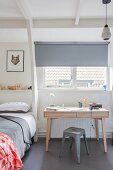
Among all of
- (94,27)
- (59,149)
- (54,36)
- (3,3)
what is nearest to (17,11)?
(3,3)

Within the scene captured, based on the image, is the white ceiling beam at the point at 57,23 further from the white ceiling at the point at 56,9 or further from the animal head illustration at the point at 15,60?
the animal head illustration at the point at 15,60

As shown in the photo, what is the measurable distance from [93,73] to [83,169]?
2.61 meters

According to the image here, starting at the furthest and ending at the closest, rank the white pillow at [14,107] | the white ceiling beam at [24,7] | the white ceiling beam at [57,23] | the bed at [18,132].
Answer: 1. the white pillow at [14,107]
2. the white ceiling beam at [57,23]
3. the white ceiling beam at [24,7]
4. the bed at [18,132]

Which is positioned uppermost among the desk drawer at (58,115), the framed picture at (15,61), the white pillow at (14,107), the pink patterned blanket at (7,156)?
the framed picture at (15,61)

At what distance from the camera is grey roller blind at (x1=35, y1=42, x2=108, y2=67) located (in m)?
4.92

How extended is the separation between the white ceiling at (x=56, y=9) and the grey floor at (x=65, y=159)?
255 cm

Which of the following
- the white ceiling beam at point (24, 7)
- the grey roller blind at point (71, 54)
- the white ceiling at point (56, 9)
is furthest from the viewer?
the grey roller blind at point (71, 54)

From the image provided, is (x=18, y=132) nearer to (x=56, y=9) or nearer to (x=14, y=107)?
(x=14, y=107)

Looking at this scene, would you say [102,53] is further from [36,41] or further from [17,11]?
[17,11]

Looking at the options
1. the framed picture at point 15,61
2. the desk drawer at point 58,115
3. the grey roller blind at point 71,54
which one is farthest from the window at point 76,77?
the desk drawer at point 58,115

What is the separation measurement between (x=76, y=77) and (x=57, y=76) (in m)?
0.47

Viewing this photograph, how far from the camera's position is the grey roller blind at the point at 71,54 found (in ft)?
16.1

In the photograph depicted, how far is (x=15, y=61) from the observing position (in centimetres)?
497

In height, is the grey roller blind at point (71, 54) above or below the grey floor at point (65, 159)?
above
